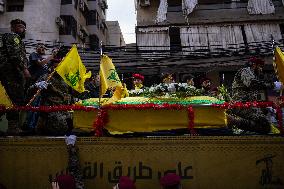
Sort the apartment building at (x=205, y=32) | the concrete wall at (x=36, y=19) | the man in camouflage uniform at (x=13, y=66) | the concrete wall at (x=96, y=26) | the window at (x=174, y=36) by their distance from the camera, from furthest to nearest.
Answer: the concrete wall at (x=96, y=26), the concrete wall at (x=36, y=19), the window at (x=174, y=36), the apartment building at (x=205, y=32), the man in camouflage uniform at (x=13, y=66)

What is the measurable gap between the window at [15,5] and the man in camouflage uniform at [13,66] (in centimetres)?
1999

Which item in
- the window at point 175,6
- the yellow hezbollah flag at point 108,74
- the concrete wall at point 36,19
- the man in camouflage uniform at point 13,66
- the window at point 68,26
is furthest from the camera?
the window at point 68,26

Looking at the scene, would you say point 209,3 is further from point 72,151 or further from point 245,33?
point 72,151

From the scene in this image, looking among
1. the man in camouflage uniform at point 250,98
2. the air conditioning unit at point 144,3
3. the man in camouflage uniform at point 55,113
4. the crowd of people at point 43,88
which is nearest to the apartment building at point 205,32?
the air conditioning unit at point 144,3

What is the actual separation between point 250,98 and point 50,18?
67.7 ft

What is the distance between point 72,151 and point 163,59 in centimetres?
1350

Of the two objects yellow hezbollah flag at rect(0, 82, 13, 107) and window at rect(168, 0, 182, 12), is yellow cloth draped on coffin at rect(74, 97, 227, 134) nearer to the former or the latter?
yellow hezbollah flag at rect(0, 82, 13, 107)

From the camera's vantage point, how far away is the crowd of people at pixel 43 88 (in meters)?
5.91

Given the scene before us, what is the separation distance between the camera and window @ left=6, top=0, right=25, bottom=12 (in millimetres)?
24094

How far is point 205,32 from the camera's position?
20.7m

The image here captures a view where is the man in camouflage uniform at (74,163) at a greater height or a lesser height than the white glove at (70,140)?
lesser

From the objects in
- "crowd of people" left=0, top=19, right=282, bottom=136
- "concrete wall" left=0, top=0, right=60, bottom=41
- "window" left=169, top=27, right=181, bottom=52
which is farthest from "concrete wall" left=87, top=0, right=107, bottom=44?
"crowd of people" left=0, top=19, right=282, bottom=136

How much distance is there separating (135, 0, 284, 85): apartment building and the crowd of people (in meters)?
11.4

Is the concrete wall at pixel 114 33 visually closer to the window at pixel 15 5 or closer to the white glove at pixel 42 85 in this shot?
the window at pixel 15 5
